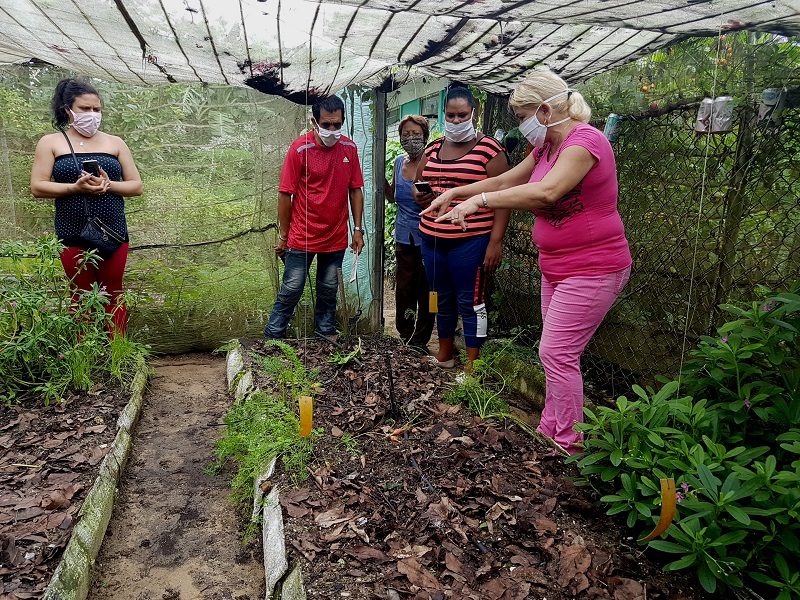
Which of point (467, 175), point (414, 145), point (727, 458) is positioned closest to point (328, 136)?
point (414, 145)

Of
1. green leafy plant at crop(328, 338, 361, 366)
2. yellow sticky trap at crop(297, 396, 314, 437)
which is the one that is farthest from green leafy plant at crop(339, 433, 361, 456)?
green leafy plant at crop(328, 338, 361, 366)

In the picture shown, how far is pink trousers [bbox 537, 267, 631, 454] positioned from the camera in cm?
277

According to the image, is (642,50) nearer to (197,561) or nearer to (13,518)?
(197,561)

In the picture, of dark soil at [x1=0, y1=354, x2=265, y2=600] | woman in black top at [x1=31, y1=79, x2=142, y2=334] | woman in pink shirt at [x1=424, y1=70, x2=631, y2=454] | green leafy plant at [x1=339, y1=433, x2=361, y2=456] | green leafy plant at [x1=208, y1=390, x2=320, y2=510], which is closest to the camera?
dark soil at [x1=0, y1=354, x2=265, y2=600]

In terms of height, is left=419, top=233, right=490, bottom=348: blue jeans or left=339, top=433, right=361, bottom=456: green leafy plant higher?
left=419, top=233, right=490, bottom=348: blue jeans

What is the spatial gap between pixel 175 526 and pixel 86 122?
2756mm

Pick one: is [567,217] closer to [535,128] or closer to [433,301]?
[535,128]

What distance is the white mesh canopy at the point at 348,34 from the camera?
2703 mm

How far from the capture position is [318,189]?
4461 millimetres

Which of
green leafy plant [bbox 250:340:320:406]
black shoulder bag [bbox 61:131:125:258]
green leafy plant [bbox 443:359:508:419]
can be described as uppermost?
black shoulder bag [bbox 61:131:125:258]

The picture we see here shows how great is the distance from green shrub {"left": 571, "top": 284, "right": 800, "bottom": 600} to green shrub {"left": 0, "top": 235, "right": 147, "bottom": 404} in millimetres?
3160

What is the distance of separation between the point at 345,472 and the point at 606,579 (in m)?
1.33

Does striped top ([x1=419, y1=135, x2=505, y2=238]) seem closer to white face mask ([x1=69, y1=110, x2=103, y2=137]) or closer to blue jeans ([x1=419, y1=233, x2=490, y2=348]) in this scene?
blue jeans ([x1=419, y1=233, x2=490, y2=348])

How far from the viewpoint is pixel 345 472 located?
286cm
